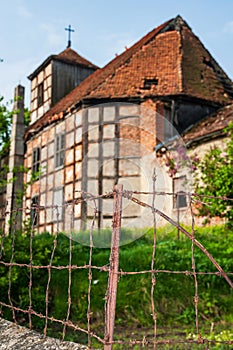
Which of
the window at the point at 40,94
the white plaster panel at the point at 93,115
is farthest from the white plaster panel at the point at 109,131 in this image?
the window at the point at 40,94

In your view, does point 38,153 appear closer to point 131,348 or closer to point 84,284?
point 84,284

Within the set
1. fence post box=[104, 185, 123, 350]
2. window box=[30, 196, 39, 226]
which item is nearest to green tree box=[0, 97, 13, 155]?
window box=[30, 196, 39, 226]

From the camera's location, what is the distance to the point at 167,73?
48.1 ft

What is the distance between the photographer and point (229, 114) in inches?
508

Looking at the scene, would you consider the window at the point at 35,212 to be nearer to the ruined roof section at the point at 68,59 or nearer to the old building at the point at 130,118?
the old building at the point at 130,118

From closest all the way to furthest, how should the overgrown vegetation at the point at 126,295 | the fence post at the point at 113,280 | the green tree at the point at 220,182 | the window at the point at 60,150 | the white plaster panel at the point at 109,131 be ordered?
the fence post at the point at 113,280, the overgrown vegetation at the point at 126,295, the green tree at the point at 220,182, the white plaster panel at the point at 109,131, the window at the point at 60,150

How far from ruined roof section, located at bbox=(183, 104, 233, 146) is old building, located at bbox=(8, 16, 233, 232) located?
0.66 metres

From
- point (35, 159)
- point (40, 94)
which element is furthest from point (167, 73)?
point (40, 94)

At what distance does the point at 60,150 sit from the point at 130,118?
259 centimetres

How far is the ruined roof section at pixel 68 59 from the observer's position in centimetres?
1896

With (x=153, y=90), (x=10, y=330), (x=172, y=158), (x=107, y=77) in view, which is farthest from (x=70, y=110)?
(x=10, y=330)

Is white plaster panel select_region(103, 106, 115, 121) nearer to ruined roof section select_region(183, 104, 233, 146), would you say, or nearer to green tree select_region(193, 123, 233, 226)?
ruined roof section select_region(183, 104, 233, 146)

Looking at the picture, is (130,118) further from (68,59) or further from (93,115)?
(68,59)

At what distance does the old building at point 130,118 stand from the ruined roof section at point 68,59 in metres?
3.60
